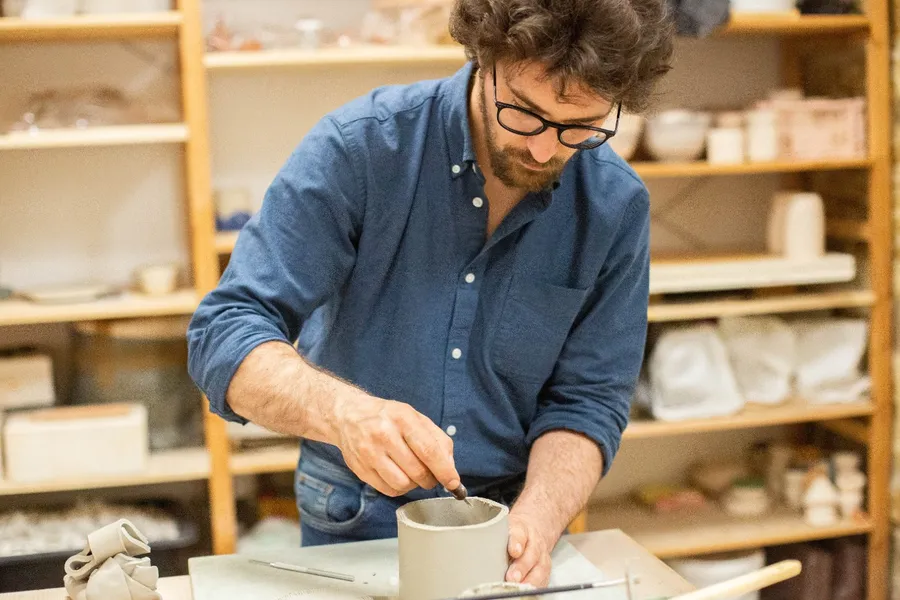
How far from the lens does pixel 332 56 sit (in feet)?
8.04

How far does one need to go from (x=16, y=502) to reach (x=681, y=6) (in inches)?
88.0

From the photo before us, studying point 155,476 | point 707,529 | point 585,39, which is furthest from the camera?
point 707,529

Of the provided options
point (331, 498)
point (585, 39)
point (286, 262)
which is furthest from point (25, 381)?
point (585, 39)

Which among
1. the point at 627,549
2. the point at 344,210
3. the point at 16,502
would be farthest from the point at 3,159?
the point at 627,549

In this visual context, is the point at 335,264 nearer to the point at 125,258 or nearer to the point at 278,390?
the point at 278,390

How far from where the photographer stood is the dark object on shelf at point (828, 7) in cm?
274

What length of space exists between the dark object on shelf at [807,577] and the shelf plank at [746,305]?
74cm

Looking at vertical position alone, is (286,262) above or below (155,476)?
above

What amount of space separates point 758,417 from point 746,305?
0.32 m

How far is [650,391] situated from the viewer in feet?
9.05

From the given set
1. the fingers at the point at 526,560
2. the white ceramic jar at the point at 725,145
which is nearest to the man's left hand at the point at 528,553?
the fingers at the point at 526,560

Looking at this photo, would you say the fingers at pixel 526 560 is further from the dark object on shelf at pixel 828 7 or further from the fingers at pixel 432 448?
the dark object on shelf at pixel 828 7

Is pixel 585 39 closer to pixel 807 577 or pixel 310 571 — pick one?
pixel 310 571

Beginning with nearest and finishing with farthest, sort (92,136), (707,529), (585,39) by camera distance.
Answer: (585,39) → (92,136) → (707,529)
